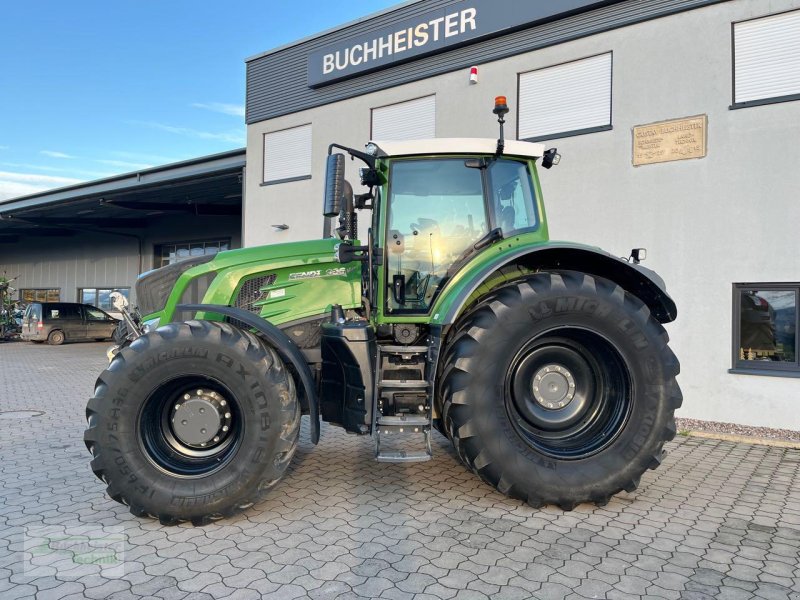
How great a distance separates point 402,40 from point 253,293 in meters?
7.07

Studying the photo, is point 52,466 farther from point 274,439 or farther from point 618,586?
point 618,586

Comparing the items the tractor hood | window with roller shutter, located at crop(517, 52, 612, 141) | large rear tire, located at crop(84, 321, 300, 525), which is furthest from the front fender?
window with roller shutter, located at crop(517, 52, 612, 141)

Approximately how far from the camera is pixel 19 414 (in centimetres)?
766

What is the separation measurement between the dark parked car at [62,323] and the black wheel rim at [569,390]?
18584 mm

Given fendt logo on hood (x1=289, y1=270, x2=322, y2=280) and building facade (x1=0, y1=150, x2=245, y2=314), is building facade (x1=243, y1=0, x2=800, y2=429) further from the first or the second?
building facade (x1=0, y1=150, x2=245, y2=314)

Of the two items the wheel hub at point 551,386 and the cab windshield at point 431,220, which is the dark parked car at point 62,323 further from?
the wheel hub at point 551,386

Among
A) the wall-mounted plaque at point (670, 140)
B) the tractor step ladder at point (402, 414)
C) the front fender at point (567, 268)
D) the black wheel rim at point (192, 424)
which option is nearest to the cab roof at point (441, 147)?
the front fender at point (567, 268)

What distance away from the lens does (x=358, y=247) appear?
169 inches

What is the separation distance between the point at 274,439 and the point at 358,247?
1.55 m

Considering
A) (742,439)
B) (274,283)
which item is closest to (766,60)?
(742,439)

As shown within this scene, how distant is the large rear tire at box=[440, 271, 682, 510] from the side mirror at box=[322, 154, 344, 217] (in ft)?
4.04

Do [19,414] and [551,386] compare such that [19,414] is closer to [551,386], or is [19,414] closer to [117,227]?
[551,386]

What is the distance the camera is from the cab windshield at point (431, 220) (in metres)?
4.28

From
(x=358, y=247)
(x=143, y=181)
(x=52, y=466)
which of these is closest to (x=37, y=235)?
(x=143, y=181)
